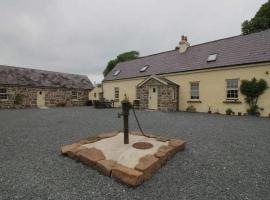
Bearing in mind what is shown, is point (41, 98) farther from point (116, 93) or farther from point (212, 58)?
point (212, 58)

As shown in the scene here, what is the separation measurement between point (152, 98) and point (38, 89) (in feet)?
47.4

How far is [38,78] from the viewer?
21141 mm

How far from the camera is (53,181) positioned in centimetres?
278

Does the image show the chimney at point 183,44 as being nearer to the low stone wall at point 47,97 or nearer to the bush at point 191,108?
the bush at point 191,108

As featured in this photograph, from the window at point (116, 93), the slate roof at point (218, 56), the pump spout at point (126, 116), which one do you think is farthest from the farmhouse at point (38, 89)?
the pump spout at point (126, 116)

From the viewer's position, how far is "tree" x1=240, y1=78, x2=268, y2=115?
35.3 feet

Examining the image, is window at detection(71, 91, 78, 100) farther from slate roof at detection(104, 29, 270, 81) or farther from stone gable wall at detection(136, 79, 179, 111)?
stone gable wall at detection(136, 79, 179, 111)

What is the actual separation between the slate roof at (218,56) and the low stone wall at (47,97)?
8.03 meters

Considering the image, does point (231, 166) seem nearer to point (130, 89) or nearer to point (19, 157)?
point (19, 157)

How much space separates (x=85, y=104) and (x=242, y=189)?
23.6 m

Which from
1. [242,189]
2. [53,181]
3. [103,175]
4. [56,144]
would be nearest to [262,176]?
[242,189]

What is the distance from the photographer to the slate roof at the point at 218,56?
11773 millimetres

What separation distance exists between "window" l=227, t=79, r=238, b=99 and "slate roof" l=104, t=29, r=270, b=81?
126 centimetres

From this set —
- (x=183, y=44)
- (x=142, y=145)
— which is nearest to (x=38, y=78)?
(x=183, y=44)
